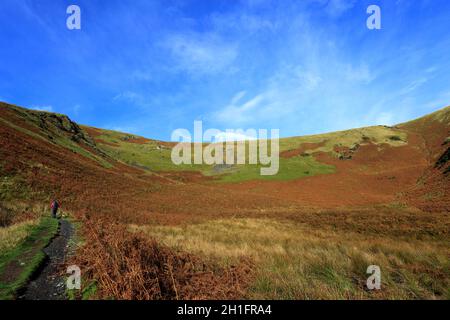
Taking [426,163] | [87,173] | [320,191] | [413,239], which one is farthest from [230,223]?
[426,163]

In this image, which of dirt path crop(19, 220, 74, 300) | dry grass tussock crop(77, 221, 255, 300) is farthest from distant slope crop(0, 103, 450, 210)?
dry grass tussock crop(77, 221, 255, 300)

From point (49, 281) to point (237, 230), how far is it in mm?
11176

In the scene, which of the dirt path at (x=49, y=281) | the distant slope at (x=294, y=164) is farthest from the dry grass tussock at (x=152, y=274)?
the distant slope at (x=294, y=164)

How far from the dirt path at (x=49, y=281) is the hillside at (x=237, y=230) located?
0.48 m

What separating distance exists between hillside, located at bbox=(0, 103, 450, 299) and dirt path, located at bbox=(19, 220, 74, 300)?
0.48 m

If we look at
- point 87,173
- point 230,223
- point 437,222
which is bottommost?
point 230,223

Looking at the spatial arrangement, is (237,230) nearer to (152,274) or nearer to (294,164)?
(152,274)

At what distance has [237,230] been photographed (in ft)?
49.8

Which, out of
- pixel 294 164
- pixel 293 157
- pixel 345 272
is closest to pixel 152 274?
pixel 345 272

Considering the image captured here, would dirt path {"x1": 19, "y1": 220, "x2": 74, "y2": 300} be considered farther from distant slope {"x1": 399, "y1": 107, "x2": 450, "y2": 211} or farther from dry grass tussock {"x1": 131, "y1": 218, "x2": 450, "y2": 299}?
distant slope {"x1": 399, "y1": 107, "x2": 450, "y2": 211}

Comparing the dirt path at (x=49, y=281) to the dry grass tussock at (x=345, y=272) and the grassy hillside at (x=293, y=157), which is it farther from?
the grassy hillside at (x=293, y=157)
